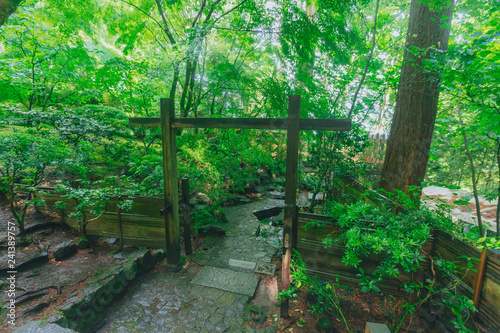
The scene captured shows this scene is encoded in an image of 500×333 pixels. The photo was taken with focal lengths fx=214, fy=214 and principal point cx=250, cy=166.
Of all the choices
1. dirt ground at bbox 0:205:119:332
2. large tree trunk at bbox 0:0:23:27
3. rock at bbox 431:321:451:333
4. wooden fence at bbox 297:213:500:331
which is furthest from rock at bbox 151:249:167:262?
rock at bbox 431:321:451:333

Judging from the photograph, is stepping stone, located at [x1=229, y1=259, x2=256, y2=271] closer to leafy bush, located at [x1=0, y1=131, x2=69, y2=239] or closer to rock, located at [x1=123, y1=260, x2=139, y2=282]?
rock, located at [x1=123, y1=260, x2=139, y2=282]

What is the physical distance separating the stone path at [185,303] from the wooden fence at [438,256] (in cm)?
133

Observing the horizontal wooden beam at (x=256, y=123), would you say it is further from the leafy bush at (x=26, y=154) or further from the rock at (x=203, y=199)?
the rock at (x=203, y=199)

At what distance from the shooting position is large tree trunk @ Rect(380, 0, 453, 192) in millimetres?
4422

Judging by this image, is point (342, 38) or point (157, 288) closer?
point (157, 288)

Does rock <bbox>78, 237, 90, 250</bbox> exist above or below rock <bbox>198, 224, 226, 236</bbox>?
above

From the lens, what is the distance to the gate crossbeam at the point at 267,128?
3.31m

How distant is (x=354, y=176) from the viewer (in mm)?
5289

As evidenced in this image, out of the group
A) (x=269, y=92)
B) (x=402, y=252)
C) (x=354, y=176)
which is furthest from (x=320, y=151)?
(x=402, y=252)

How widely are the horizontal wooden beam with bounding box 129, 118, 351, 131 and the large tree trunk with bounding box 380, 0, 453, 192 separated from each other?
2.58 m

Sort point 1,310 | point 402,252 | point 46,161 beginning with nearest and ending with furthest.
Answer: point 402,252
point 1,310
point 46,161

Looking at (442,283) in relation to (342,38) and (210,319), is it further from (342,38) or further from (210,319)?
(342,38)

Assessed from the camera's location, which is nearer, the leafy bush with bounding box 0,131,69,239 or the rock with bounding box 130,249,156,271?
the leafy bush with bounding box 0,131,69,239

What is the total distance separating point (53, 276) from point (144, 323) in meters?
2.15
